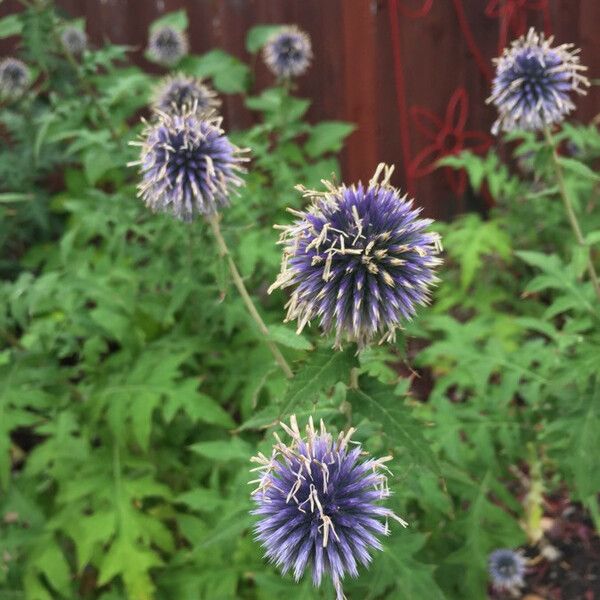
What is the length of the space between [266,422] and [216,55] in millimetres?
2111

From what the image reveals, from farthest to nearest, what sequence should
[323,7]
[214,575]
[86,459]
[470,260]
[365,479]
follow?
[323,7]
[470,260]
[86,459]
[214,575]
[365,479]

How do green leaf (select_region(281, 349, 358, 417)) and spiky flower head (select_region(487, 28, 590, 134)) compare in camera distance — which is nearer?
green leaf (select_region(281, 349, 358, 417))

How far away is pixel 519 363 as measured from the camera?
6.30ft

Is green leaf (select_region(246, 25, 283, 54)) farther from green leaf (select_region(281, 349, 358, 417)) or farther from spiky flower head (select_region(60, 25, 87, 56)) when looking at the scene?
green leaf (select_region(281, 349, 358, 417))

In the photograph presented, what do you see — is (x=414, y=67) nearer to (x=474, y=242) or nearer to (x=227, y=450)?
(x=474, y=242)

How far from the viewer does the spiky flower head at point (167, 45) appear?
9.82 feet

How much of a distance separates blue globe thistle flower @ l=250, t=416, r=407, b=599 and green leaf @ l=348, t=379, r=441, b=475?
0.06 m

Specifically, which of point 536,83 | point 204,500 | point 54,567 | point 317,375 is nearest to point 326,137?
point 536,83

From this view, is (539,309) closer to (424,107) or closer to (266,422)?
(424,107)

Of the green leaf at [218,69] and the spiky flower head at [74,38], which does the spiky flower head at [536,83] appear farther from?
the spiky flower head at [74,38]

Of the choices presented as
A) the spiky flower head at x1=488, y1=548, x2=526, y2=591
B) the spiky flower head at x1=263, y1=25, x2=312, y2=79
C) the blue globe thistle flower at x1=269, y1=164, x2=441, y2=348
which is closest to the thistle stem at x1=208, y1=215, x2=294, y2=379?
the blue globe thistle flower at x1=269, y1=164, x2=441, y2=348

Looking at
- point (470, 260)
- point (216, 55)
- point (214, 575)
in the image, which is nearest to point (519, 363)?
point (470, 260)

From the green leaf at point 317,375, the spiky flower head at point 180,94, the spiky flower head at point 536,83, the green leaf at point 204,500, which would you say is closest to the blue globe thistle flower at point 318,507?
the green leaf at point 317,375

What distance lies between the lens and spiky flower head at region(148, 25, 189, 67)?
299 centimetres
